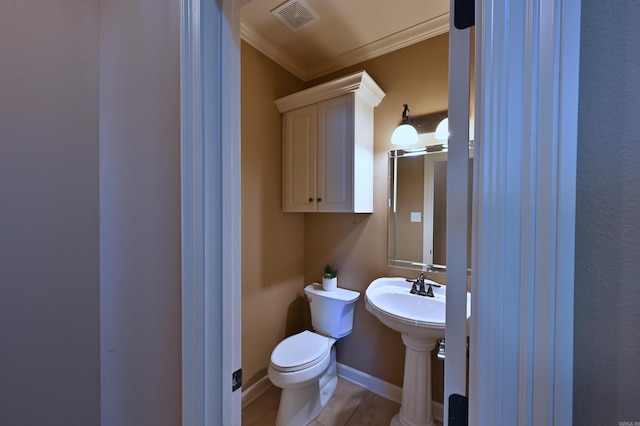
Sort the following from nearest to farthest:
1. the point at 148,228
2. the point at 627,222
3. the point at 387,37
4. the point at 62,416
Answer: the point at 627,222 < the point at 148,228 < the point at 62,416 < the point at 387,37

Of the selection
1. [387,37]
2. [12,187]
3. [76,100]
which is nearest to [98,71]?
[76,100]

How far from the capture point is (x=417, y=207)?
1760mm

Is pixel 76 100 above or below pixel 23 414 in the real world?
above

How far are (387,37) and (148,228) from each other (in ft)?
6.24

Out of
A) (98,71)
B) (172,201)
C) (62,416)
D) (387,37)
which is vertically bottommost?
(62,416)

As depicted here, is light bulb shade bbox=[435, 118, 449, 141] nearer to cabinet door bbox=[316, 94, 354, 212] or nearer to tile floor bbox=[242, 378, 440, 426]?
cabinet door bbox=[316, 94, 354, 212]

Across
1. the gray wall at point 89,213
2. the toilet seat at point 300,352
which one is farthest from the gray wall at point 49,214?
the toilet seat at point 300,352

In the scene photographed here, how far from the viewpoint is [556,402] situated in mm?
284

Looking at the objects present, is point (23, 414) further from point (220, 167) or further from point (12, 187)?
point (220, 167)

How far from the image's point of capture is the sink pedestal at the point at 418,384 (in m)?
1.41

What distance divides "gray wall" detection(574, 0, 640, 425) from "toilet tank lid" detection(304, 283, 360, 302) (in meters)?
1.59

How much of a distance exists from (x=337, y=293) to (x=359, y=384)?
2.39ft

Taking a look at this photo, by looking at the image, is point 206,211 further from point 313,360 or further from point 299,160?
point 299,160

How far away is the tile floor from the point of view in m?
1.59
